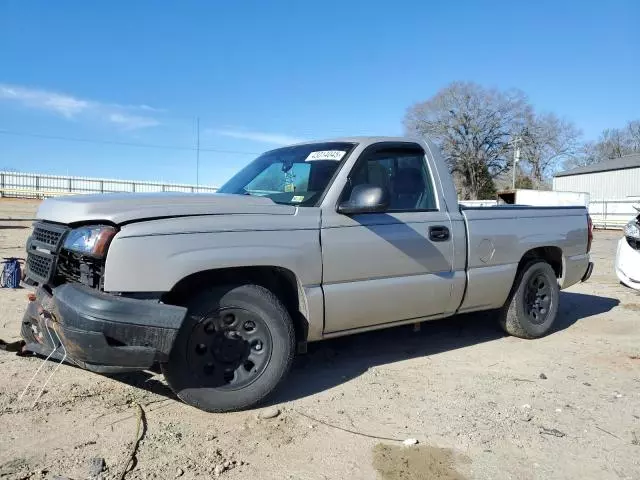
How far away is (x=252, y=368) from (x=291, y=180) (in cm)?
161

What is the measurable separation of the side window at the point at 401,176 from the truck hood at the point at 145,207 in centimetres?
92

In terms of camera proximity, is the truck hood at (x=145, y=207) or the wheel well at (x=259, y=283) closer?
the truck hood at (x=145, y=207)

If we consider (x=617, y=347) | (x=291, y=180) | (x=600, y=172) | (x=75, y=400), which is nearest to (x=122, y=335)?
(x=75, y=400)

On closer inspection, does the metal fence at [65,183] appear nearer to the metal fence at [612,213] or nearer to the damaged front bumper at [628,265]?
the metal fence at [612,213]

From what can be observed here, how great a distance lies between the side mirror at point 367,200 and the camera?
12.9 ft

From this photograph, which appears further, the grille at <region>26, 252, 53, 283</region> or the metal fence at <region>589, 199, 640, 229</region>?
the metal fence at <region>589, 199, 640, 229</region>

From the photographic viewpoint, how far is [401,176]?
482 centimetres

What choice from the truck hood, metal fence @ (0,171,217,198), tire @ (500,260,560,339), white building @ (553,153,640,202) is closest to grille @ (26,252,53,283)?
the truck hood

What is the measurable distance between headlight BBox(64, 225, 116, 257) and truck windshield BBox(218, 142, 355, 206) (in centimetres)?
139

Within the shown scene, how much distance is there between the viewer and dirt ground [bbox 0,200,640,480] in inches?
119

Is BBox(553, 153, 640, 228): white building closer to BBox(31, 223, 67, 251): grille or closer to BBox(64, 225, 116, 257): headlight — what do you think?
BBox(31, 223, 67, 251): grille

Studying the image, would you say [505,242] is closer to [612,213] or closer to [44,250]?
→ [44,250]

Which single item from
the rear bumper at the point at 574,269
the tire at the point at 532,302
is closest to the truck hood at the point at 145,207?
the tire at the point at 532,302

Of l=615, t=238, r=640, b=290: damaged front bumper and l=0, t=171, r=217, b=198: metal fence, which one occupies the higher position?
l=0, t=171, r=217, b=198: metal fence
